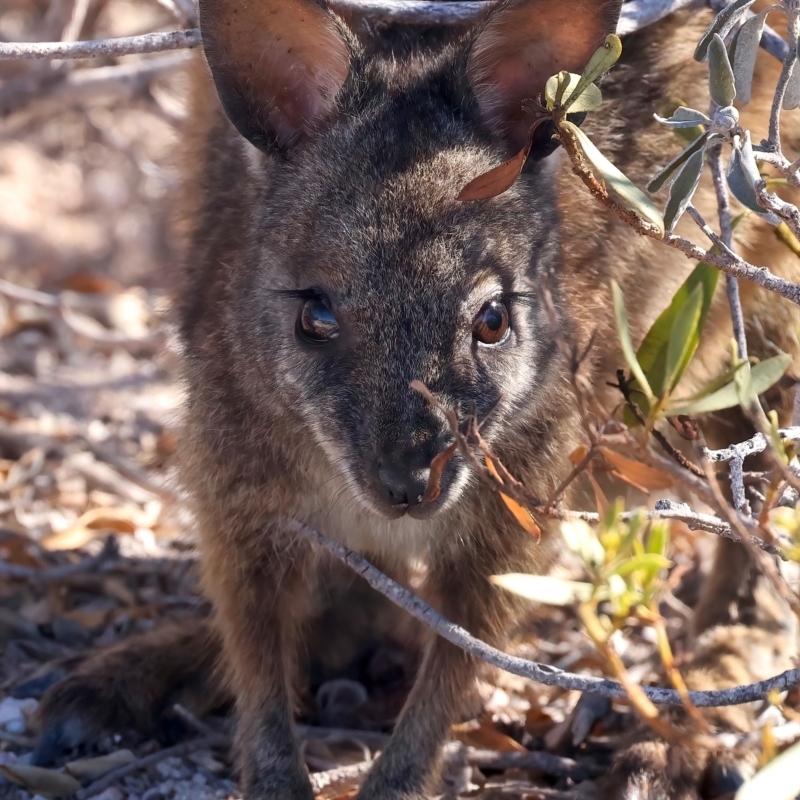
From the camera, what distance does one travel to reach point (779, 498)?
216 centimetres

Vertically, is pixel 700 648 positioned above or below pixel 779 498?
below

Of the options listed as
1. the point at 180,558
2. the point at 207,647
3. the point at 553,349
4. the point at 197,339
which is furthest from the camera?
the point at 180,558

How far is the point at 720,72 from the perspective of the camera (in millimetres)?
2119

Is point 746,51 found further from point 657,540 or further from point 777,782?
point 777,782

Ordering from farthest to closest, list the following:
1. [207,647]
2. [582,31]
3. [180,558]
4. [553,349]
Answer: [180,558] → [207,647] → [553,349] → [582,31]

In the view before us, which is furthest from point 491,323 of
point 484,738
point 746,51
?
point 484,738

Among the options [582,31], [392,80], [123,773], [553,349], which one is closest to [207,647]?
[123,773]

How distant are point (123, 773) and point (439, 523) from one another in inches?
39.9

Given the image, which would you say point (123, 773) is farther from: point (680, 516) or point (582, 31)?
point (582, 31)

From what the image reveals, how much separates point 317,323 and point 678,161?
0.86 metres

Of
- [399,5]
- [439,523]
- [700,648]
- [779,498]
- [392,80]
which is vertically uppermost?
[399,5]

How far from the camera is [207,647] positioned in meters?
3.42

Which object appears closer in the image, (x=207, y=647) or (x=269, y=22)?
(x=269, y=22)

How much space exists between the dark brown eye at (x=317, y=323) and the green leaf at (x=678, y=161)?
75 cm
